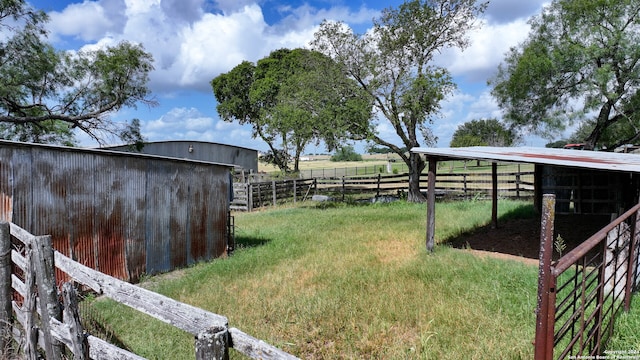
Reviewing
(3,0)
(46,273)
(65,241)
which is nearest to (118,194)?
(65,241)

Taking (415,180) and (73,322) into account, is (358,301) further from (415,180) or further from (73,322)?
(415,180)

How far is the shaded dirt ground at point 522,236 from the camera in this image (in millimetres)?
8844

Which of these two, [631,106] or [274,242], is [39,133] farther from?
[631,106]

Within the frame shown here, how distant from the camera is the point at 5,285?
3.93 metres

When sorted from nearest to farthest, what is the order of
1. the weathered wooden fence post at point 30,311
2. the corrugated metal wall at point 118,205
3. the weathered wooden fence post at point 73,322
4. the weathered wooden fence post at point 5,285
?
the weathered wooden fence post at point 73,322, the weathered wooden fence post at point 30,311, the weathered wooden fence post at point 5,285, the corrugated metal wall at point 118,205

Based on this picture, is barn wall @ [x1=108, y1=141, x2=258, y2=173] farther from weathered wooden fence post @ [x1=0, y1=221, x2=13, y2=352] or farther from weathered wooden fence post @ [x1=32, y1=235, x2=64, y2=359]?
weathered wooden fence post @ [x1=32, y1=235, x2=64, y2=359]

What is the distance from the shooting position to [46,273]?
10.9 ft

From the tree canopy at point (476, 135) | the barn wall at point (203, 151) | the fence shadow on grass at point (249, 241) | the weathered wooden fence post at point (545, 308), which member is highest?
the tree canopy at point (476, 135)

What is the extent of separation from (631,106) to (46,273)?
69.5 feet

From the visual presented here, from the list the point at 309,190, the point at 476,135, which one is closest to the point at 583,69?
the point at 309,190

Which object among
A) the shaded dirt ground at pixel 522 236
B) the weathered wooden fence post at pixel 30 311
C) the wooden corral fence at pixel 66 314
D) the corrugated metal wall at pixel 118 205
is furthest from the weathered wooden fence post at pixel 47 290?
the shaded dirt ground at pixel 522 236

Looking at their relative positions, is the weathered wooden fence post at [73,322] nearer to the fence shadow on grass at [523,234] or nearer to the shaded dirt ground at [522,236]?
the shaded dirt ground at [522,236]

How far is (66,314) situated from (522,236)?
10320mm

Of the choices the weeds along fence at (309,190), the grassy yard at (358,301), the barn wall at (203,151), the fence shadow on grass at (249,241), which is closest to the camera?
the grassy yard at (358,301)
